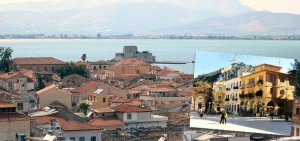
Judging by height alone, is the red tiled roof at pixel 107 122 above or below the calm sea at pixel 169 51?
below

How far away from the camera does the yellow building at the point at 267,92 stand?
3508mm

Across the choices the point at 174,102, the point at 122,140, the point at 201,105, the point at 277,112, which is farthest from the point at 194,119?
the point at 174,102

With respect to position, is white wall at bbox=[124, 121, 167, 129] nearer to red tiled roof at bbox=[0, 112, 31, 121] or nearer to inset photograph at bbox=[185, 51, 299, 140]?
red tiled roof at bbox=[0, 112, 31, 121]

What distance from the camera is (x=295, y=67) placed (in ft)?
11.7

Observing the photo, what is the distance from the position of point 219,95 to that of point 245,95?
0.12 m

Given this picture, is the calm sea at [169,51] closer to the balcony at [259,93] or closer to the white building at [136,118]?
the white building at [136,118]

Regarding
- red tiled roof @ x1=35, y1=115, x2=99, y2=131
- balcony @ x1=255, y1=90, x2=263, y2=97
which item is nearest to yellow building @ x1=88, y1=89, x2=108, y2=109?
red tiled roof @ x1=35, y1=115, x2=99, y2=131

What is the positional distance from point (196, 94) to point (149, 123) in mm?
19595

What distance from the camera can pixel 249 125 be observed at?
143 inches

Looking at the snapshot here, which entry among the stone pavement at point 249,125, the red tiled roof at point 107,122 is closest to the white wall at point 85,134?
the red tiled roof at point 107,122

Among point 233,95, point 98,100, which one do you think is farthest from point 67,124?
point 233,95

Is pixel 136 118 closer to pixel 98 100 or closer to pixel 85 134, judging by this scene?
pixel 98 100

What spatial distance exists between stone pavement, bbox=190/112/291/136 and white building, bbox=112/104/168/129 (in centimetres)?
1863

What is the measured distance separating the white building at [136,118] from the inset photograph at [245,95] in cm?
1868
